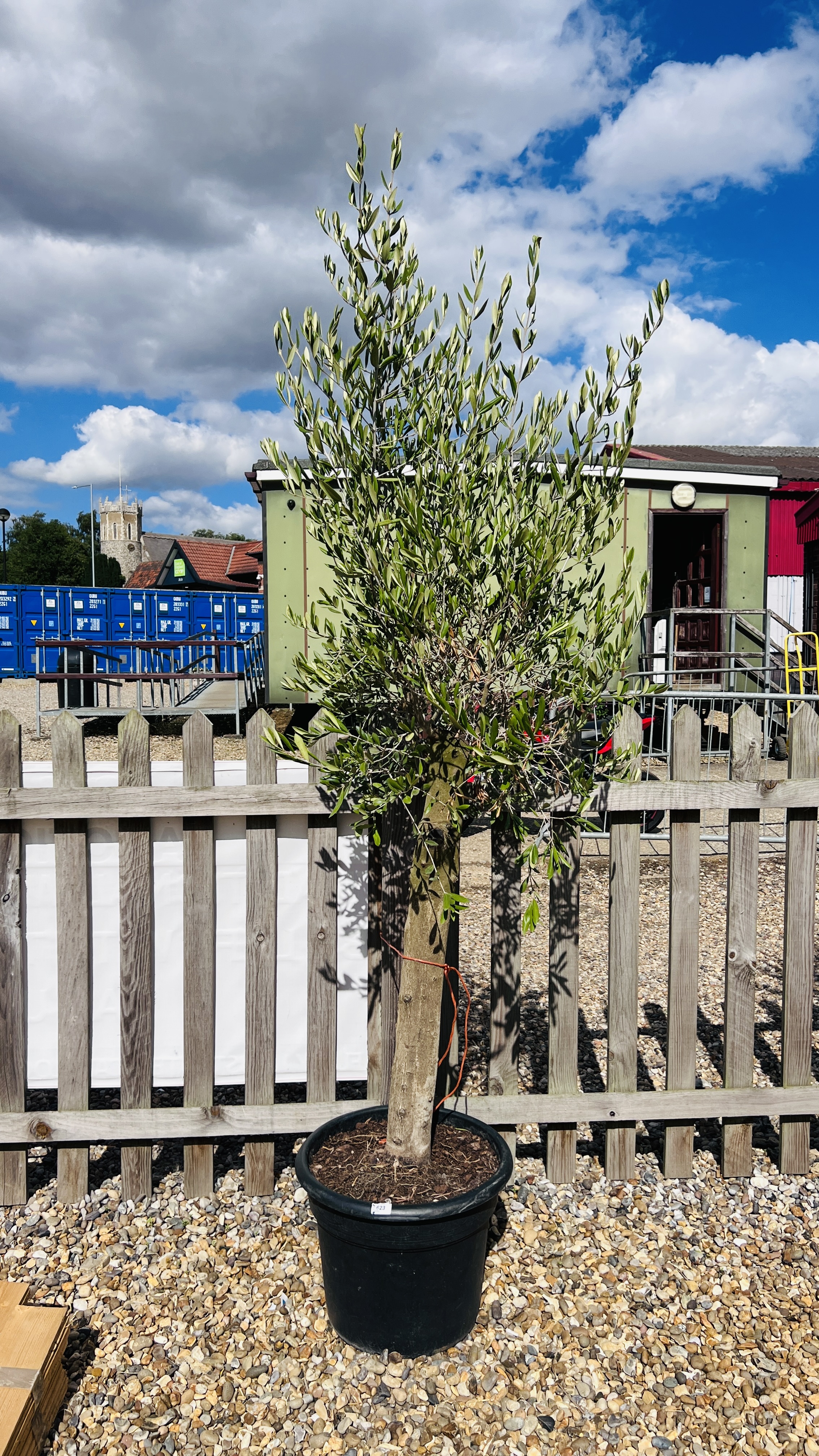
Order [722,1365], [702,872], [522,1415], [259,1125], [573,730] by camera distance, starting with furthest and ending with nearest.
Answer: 1. [702,872]
2. [259,1125]
3. [573,730]
4. [722,1365]
5. [522,1415]

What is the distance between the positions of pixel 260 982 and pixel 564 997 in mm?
933

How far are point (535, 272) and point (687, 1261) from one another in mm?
2586

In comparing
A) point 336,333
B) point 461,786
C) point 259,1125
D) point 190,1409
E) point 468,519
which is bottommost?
point 190,1409

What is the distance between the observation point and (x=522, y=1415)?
2008 millimetres

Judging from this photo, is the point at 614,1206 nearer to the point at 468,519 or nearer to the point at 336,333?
the point at 468,519

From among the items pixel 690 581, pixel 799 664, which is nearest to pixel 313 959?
pixel 799 664

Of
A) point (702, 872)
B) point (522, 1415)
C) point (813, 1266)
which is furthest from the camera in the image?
point (702, 872)

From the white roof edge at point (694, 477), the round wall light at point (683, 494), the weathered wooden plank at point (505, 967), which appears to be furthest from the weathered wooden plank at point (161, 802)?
the round wall light at point (683, 494)

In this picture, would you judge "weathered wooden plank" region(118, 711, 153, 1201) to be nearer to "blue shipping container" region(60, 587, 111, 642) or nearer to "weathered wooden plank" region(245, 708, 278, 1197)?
"weathered wooden plank" region(245, 708, 278, 1197)

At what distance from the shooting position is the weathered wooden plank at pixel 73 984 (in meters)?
2.72

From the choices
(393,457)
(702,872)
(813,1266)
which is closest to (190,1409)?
(813,1266)

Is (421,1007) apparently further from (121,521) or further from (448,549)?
(121,521)

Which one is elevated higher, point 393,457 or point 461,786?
point 393,457

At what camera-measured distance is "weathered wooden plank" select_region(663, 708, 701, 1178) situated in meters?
2.85
